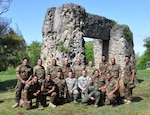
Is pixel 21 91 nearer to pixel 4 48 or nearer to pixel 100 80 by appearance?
pixel 100 80

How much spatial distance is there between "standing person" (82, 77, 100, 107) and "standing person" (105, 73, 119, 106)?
1.21 ft

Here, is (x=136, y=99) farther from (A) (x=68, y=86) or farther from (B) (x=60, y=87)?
(B) (x=60, y=87)

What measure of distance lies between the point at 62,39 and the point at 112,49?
490cm

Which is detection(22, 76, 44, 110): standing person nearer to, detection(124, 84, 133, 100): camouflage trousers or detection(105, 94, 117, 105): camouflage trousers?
detection(105, 94, 117, 105): camouflage trousers

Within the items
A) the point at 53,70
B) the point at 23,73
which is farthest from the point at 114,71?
the point at 23,73

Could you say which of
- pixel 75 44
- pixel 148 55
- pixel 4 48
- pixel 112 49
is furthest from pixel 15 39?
pixel 148 55

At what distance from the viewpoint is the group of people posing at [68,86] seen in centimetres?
1155

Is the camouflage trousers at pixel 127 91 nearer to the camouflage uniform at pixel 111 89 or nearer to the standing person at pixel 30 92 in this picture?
the camouflage uniform at pixel 111 89

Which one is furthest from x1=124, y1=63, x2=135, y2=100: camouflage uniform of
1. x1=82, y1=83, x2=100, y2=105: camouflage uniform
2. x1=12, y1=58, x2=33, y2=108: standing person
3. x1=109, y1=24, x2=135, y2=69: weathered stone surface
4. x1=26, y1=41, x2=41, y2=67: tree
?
x1=26, y1=41, x2=41, y2=67: tree

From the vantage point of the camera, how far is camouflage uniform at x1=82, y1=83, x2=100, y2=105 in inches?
462

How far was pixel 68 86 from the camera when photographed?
Result: 12.3 m

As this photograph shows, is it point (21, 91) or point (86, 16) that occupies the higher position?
point (86, 16)

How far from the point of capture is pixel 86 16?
15.8 m

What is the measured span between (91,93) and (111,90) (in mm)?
724
